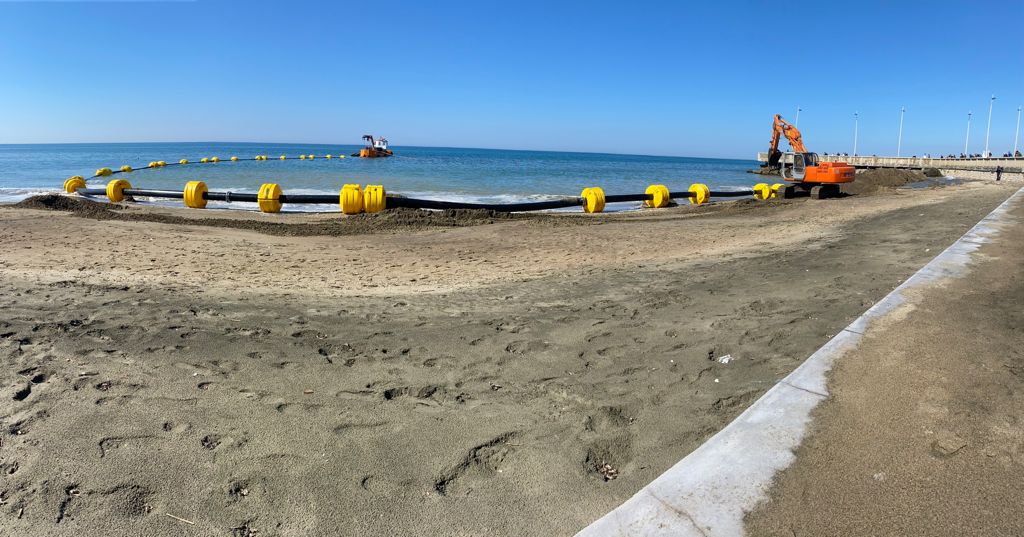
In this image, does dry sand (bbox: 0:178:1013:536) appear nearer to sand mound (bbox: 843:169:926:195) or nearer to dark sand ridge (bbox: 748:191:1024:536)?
dark sand ridge (bbox: 748:191:1024:536)

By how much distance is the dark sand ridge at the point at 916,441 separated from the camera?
2.05 meters

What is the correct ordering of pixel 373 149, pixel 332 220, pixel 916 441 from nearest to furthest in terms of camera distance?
pixel 916 441
pixel 332 220
pixel 373 149

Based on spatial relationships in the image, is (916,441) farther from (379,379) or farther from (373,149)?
(373,149)

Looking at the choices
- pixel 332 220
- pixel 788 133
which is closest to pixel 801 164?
pixel 788 133

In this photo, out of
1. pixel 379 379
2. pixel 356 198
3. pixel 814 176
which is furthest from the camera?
pixel 814 176

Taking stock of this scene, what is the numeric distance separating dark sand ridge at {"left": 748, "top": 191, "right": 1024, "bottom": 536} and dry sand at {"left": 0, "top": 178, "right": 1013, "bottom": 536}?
55 centimetres

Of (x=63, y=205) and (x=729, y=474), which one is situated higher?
(x=63, y=205)

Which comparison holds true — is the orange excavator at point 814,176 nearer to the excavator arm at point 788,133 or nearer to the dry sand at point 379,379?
the excavator arm at point 788,133

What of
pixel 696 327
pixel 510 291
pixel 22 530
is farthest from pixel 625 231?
pixel 22 530

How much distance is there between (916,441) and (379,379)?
2.99 m

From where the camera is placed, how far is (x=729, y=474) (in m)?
2.32

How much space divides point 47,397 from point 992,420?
201 inches

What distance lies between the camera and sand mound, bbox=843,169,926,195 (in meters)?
27.6

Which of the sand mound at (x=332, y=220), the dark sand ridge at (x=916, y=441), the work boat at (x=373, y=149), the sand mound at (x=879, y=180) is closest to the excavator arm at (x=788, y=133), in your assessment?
the sand mound at (x=879, y=180)
